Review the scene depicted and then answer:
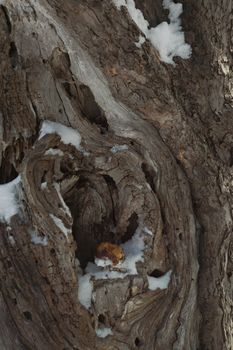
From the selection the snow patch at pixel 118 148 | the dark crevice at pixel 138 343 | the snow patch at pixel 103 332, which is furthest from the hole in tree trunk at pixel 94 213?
the dark crevice at pixel 138 343

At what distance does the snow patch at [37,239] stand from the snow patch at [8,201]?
0.46ft

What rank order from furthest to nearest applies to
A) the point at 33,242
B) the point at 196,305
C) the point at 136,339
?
the point at 196,305 → the point at 136,339 → the point at 33,242

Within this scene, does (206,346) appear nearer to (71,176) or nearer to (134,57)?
(71,176)

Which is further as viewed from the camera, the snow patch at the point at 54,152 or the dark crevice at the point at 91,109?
the dark crevice at the point at 91,109

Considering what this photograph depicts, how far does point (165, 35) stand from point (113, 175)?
2.69 feet

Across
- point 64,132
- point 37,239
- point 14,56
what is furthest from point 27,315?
point 14,56

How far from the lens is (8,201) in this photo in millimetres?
2600

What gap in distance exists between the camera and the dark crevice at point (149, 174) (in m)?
2.82

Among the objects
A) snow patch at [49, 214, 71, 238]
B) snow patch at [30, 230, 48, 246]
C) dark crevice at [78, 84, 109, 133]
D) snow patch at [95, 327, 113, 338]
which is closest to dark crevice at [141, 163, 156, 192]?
dark crevice at [78, 84, 109, 133]

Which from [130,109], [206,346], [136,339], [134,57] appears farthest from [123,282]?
[134,57]

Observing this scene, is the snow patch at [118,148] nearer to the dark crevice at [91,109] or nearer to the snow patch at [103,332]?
the dark crevice at [91,109]

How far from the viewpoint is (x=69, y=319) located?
257 cm

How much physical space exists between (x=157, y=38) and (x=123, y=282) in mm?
1313

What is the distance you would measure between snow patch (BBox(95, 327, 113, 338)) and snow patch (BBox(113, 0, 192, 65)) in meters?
1.45
